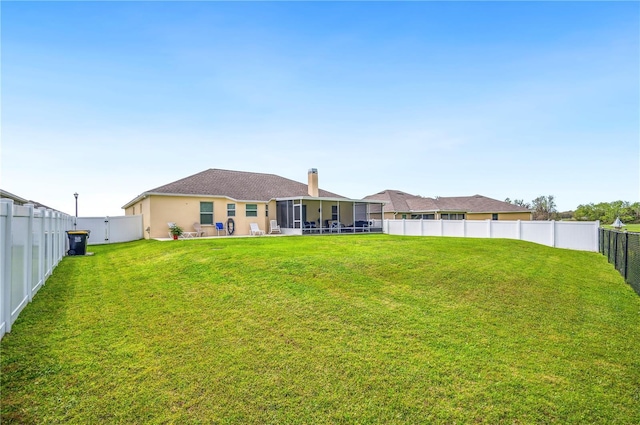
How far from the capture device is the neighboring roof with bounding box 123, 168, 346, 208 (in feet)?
64.5

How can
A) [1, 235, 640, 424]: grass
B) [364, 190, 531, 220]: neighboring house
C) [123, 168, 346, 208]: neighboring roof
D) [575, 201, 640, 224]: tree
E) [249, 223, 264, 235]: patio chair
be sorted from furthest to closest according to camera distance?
[575, 201, 640, 224]: tree < [364, 190, 531, 220]: neighboring house < [249, 223, 264, 235]: patio chair < [123, 168, 346, 208]: neighboring roof < [1, 235, 640, 424]: grass

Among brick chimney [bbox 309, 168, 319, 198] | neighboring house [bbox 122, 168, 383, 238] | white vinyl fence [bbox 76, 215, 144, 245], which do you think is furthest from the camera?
brick chimney [bbox 309, 168, 319, 198]

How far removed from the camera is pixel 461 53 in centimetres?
1438

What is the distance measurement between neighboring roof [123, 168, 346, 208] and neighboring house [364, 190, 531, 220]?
30.0 ft

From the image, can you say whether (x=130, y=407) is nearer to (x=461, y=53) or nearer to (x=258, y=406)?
(x=258, y=406)

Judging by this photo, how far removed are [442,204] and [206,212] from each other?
26.1 meters

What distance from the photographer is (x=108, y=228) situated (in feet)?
59.6

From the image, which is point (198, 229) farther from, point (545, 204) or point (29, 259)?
point (545, 204)

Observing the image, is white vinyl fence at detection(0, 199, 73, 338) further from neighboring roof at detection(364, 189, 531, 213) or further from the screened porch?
neighboring roof at detection(364, 189, 531, 213)

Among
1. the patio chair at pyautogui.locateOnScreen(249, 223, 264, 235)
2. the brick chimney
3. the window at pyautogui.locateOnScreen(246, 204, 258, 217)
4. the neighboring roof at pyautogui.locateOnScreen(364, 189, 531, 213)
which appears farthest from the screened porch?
the neighboring roof at pyautogui.locateOnScreen(364, 189, 531, 213)

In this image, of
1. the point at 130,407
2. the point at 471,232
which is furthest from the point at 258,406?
the point at 471,232

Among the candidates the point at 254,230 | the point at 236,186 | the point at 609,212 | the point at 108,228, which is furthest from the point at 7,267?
the point at 609,212

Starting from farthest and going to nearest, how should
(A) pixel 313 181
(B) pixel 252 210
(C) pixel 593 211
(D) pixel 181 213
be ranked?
(C) pixel 593 211
(A) pixel 313 181
(B) pixel 252 210
(D) pixel 181 213

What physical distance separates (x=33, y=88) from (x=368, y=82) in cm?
1366
